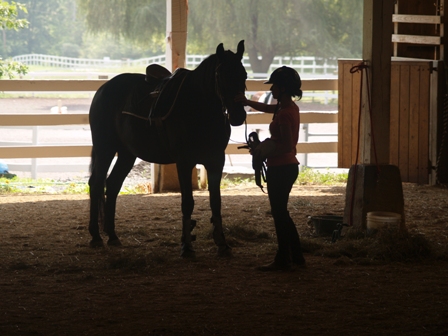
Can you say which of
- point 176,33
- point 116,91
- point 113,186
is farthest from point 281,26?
point 113,186

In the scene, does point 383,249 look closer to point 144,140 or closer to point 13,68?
point 144,140

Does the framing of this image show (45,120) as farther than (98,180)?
Yes

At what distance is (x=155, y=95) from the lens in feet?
22.4

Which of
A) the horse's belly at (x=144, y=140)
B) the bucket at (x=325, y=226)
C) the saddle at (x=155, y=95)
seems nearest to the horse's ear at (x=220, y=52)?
the saddle at (x=155, y=95)

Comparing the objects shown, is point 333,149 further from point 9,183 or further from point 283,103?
point 283,103

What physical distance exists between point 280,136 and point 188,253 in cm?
147

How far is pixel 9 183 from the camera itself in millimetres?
12117

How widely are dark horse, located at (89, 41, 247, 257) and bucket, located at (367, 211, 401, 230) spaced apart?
55.2 inches

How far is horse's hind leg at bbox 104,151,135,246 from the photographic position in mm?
7247

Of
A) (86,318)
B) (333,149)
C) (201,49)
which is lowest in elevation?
(86,318)

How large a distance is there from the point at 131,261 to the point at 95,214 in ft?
4.62

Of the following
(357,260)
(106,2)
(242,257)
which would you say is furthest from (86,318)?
(106,2)

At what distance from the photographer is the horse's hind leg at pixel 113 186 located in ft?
23.8

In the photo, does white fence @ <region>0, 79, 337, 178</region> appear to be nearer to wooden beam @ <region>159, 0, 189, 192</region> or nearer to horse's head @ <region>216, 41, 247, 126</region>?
wooden beam @ <region>159, 0, 189, 192</region>
